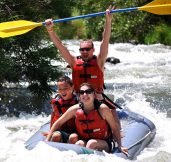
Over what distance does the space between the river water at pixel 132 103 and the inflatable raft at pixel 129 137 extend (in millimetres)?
61

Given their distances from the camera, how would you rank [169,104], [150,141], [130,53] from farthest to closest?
[130,53] < [169,104] < [150,141]

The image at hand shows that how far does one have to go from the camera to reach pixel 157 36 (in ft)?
54.9

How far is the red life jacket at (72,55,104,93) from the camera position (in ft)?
17.3

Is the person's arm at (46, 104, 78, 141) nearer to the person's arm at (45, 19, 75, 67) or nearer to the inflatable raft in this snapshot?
the inflatable raft

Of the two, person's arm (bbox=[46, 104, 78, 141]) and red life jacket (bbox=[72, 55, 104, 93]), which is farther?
red life jacket (bbox=[72, 55, 104, 93])

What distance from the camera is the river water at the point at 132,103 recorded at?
15.7 feet

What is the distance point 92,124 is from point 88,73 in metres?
0.67

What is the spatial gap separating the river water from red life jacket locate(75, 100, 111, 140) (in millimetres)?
253

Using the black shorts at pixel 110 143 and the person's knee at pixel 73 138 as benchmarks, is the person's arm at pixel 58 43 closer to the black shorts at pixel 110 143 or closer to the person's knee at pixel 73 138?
the person's knee at pixel 73 138

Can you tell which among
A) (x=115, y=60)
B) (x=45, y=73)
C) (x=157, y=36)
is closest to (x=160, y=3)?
(x=45, y=73)

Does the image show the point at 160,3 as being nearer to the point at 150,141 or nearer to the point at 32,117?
the point at 150,141

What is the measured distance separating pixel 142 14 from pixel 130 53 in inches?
102

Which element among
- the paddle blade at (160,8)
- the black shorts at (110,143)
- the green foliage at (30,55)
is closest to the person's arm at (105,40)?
the black shorts at (110,143)

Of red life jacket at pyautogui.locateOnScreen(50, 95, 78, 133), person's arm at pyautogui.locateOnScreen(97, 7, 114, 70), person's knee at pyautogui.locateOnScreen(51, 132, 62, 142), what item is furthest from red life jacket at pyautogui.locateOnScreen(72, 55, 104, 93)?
person's knee at pyautogui.locateOnScreen(51, 132, 62, 142)
